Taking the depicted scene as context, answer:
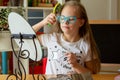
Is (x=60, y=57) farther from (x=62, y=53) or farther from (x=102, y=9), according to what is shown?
(x=102, y=9)

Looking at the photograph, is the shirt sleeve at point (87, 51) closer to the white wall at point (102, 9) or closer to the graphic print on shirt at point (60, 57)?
the graphic print on shirt at point (60, 57)

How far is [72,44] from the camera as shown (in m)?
1.26

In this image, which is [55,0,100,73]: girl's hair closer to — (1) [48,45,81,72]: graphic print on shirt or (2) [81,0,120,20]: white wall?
(1) [48,45,81,72]: graphic print on shirt

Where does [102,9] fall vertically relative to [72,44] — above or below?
above

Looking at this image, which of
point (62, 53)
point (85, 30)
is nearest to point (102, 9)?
point (85, 30)

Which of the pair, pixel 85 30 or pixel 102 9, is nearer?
pixel 85 30

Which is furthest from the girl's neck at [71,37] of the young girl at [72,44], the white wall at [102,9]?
the white wall at [102,9]

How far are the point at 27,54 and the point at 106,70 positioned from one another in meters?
1.11

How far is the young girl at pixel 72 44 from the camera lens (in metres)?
1.21

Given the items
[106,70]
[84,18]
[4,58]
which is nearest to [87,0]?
[106,70]

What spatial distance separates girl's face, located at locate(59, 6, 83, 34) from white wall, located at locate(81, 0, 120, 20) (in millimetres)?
1273

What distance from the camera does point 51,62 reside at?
4.11 feet

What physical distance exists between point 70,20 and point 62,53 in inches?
7.7

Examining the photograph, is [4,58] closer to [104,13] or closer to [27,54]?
[104,13]
